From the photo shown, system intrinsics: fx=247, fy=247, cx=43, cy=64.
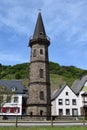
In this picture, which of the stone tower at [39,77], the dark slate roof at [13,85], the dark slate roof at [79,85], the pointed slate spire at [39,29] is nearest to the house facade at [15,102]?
the dark slate roof at [13,85]

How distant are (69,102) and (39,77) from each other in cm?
1918

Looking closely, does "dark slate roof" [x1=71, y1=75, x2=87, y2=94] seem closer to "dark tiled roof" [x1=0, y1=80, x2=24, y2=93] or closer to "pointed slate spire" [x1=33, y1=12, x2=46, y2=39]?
"dark tiled roof" [x1=0, y1=80, x2=24, y2=93]

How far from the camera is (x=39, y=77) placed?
50562 mm

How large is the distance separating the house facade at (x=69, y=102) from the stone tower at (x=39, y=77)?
52.7 ft

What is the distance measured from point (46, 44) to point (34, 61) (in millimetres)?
5162

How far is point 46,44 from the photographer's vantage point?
54562 millimetres

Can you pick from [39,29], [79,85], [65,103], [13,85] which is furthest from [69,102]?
[39,29]

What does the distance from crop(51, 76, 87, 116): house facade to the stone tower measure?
16.1 metres

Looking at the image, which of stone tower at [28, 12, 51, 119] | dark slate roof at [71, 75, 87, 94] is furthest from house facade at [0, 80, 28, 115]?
dark slate roof at [71, 75, 87, 94]

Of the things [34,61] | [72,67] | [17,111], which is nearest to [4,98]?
[34,61]

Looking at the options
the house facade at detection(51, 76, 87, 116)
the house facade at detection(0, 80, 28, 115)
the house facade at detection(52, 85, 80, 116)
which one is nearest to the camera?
the house facade at detection(0, 80, 28, 115)

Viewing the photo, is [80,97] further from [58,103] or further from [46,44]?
[46,44]

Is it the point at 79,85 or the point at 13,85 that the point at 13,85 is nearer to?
the point at 13,85

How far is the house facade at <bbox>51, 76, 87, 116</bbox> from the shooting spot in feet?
214
